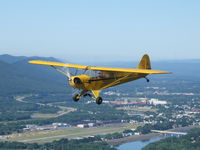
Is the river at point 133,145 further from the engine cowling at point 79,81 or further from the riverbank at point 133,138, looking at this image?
the engine cowling at point 79,81

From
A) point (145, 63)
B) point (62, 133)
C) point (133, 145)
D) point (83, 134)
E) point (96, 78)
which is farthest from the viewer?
point (62, 133)

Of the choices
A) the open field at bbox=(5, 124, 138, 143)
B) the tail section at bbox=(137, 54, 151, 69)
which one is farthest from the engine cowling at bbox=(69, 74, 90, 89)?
the open field at bbox=(5, 124, 138, 143)

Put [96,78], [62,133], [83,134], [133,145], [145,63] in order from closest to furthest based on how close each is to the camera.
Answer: [96,78]
[145,63]
[133,145]
[83,134]
[62,133]

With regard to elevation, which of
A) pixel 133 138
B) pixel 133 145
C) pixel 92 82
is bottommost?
pixel 133 145

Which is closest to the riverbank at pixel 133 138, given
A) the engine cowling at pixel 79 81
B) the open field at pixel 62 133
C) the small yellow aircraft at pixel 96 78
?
the open field at pixel 62 133

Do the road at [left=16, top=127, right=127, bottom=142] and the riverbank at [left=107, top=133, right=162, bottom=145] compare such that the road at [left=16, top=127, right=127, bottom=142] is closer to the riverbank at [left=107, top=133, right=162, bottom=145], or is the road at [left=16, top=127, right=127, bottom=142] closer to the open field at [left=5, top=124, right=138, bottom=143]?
the open field at [left=5, top=124, right=138, bottom=143]

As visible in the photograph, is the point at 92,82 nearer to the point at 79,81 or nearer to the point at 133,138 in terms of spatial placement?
the point at 79,81

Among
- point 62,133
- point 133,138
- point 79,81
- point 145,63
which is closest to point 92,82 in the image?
point 79,81

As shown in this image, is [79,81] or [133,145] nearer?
[79,81]

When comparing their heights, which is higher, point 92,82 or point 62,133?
point 92,82
